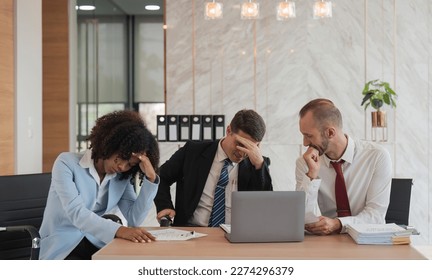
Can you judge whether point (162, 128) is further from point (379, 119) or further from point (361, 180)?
point (361, 180)

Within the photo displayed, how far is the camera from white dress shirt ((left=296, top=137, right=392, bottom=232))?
3514 mm

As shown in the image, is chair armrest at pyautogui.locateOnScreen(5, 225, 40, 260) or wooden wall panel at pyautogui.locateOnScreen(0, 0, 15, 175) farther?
wooden wall panel at pyautogui.locateOnScreen(0, 0, 15, 175)

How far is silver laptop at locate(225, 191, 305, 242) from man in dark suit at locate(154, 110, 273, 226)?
896mm

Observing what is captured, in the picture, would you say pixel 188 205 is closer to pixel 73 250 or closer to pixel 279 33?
pixel 73 250

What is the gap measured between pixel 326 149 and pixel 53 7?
6253 millimetres

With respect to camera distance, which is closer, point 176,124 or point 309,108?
point 309,108

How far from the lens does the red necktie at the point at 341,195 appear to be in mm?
3543

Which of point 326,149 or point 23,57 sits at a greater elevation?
point 23,57

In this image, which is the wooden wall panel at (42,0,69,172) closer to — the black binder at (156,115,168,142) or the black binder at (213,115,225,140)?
the black binder at (156,115,168,142)

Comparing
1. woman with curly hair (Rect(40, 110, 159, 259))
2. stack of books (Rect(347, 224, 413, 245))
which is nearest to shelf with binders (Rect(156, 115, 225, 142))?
woman with curly hair (Rect(40, 110, 159, 259))

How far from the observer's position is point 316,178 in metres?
3.40

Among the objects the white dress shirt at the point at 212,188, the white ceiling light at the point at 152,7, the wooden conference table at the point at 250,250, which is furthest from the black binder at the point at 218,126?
the white ceiling light at the point at 152,7

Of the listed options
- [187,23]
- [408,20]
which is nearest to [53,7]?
[187,23]
